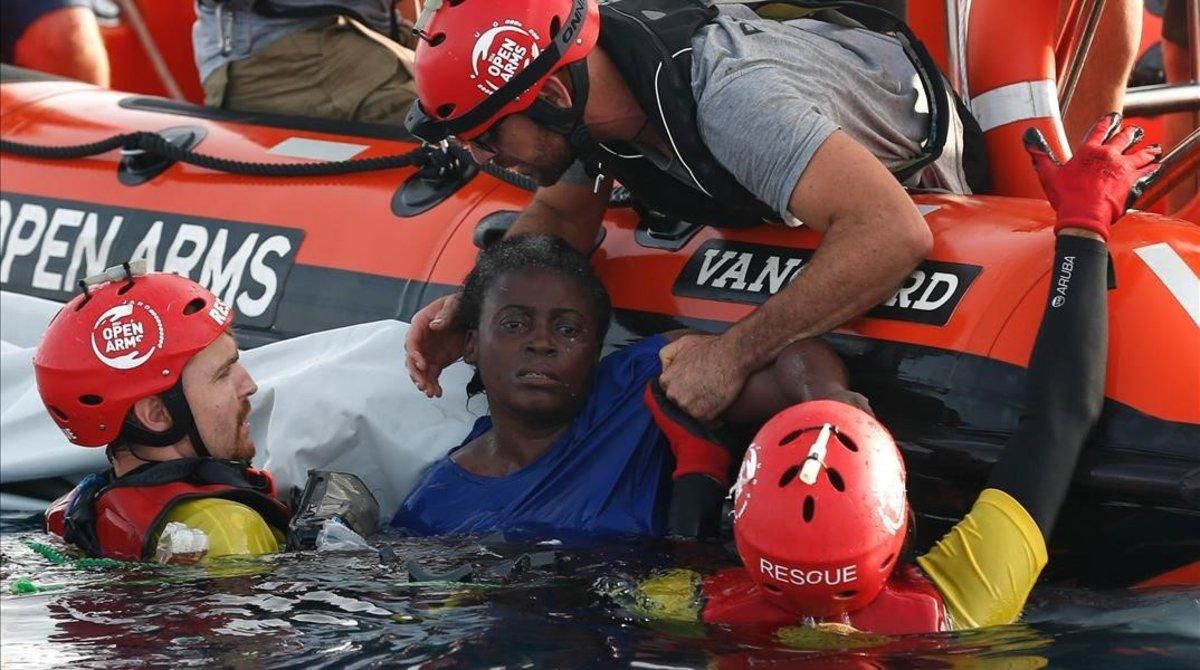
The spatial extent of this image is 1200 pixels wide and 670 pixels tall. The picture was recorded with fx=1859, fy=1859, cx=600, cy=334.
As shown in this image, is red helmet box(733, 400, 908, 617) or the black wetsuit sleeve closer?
red helmet box(733, 400, 908, 617)

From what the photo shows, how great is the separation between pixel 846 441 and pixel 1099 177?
0.95 metres

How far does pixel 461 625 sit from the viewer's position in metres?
3.50

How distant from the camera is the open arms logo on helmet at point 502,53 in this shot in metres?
4.01

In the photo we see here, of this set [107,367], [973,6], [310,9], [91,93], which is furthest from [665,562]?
[91,93]

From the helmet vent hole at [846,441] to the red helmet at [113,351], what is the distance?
63.6 inches

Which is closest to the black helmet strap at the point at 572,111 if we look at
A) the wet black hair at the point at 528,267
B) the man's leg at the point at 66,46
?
the wet black hair at the point at 528,267

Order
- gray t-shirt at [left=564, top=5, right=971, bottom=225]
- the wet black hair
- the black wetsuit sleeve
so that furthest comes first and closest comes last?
the wet black hair, gray t-shirt at [left=564, top=5, right=971, bottom=225], the black wetsuit sleeve

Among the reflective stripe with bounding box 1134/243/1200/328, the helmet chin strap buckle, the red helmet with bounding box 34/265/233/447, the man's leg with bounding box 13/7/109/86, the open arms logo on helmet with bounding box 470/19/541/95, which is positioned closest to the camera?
the helmet chin strap buckle

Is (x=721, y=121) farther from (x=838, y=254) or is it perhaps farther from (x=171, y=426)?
(x=171, y=426)

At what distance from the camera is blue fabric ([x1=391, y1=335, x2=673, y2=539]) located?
13.9ft

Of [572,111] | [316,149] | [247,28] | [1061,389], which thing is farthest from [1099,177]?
[247,28]

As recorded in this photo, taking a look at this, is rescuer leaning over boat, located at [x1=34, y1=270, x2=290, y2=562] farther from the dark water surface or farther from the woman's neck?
the woman's neck

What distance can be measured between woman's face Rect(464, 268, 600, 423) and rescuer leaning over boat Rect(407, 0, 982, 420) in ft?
0.80

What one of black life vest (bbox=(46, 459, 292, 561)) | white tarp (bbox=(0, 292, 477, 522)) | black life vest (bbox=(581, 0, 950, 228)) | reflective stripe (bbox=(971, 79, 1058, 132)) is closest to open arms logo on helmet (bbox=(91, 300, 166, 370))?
black life vest (bbox=(46, 459, 292, 561))
